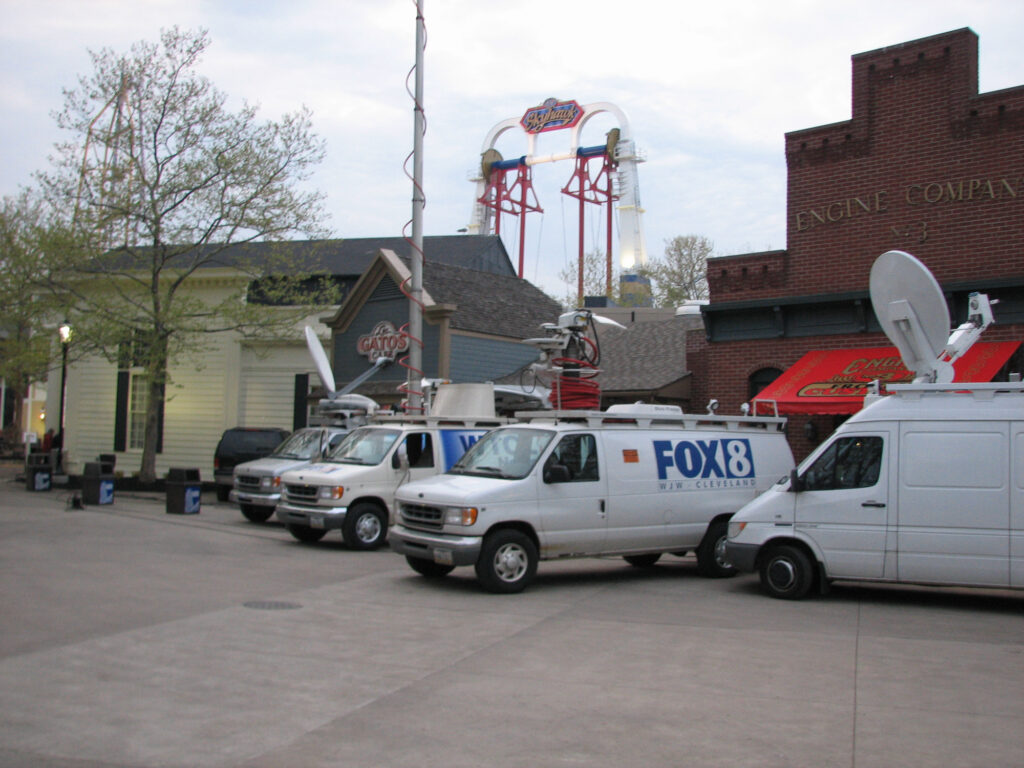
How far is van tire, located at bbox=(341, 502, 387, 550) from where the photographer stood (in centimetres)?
1488

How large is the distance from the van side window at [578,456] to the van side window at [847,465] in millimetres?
2513

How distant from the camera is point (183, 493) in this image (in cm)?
2009

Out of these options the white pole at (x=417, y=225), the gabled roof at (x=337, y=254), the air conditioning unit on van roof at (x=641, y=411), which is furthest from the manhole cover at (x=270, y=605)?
the gabled roof at (x=337, y=254)

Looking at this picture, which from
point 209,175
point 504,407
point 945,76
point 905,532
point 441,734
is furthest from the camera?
point 209,175

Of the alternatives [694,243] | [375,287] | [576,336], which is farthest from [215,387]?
[694,243]

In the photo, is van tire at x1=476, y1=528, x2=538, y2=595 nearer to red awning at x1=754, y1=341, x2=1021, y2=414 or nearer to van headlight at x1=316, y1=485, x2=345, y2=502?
van headlight at x1=316, y1=485, x2=345, y2=502

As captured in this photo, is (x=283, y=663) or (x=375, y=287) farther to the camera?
(x=375, y=287)

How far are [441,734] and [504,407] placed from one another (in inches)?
635

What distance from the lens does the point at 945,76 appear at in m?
16.7

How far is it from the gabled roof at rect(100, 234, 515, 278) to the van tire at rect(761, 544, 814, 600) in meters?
18.9

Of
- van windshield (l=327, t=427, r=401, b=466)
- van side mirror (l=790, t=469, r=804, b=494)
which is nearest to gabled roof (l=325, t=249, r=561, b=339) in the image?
van windshield (l=327, t=427, r=401, b=466)

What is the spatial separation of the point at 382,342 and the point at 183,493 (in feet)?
25.5

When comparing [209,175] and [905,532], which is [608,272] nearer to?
[209,175]

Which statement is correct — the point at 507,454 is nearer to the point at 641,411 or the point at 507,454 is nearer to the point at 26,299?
the point at 641,411
